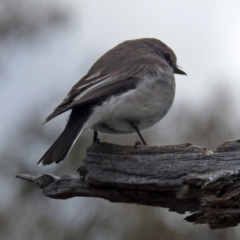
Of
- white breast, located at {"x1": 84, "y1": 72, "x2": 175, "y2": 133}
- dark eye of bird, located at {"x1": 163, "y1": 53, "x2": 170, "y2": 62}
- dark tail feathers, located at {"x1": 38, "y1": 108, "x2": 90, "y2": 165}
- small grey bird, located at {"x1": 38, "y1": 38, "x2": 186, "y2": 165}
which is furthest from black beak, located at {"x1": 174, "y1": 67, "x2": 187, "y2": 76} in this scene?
dark tail feathers, located at {"x1": 38, "y1": 108, "x2": 90, "y2": 165}

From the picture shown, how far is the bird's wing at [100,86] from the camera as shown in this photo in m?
4.90

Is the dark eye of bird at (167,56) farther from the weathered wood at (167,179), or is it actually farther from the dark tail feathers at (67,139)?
the weathered wood at (167,179)

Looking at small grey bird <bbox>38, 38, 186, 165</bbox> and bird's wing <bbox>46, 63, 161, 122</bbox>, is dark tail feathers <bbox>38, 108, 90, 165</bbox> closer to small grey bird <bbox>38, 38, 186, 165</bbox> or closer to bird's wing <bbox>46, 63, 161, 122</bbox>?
small grey bird <bbox>38, 38, 186, 165</bbox>

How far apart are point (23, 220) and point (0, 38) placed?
384 cm

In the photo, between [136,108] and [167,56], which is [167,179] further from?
[167,56]

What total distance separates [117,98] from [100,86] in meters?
0.16

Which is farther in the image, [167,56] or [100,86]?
[167,56]

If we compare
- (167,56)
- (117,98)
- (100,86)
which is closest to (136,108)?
(117,98)

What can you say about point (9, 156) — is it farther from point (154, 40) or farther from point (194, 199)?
point (194, 199)

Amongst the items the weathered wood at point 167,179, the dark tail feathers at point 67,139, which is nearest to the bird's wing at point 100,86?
the dark tail feathers at point 67,139

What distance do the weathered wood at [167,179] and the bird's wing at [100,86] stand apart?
1.20ft

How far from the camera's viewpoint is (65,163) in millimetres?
9344

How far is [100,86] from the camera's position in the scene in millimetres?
5152

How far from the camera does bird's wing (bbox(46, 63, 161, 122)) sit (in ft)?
16.1
